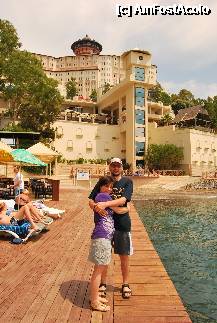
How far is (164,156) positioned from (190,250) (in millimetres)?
36845

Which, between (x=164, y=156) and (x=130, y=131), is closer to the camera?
(x=164, y=156)

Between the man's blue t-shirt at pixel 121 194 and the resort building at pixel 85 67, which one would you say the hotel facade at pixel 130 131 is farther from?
the resort building at pixel 85 67

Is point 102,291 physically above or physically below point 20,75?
below

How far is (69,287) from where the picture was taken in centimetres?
511

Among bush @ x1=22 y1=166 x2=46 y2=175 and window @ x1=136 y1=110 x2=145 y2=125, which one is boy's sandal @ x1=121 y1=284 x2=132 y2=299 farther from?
window @ x1=136 y1=110 x2=145 y2=125

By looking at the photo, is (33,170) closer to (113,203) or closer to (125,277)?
(125,277)

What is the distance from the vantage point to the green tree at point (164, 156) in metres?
47.2

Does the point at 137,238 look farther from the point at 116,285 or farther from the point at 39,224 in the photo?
the point at 116,285

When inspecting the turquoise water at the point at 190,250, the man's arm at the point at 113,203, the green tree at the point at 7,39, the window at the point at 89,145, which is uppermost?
the green tree at the point at 7,39

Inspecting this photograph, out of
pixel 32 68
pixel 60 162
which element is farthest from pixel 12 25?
pixel 60 162

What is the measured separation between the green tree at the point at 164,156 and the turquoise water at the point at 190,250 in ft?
85.0

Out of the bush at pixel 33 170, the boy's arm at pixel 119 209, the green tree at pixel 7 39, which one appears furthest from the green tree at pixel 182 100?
the boy's arm at pixel 119 209

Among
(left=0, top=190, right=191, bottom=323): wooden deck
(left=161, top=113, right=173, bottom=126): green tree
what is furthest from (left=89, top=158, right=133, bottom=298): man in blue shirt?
(left=161, top=113, right=173, bottom=126): green tree

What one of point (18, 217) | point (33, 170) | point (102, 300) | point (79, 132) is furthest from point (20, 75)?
point (102, 300)
